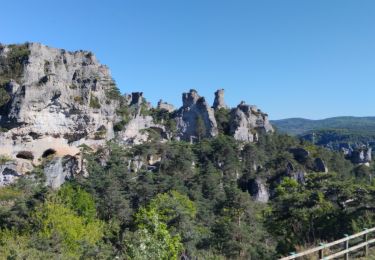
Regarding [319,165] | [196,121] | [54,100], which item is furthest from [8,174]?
[319,165]

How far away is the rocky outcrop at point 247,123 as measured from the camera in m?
94.2

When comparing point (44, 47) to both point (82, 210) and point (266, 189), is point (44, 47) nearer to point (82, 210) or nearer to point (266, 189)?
point (82, 210)

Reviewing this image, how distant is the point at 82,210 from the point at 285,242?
96.5ft

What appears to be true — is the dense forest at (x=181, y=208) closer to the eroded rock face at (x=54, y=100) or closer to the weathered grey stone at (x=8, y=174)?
the weathered grey stone at (x=8, y=174)

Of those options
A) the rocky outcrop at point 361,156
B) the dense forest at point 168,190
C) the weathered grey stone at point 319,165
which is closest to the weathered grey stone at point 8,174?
the dense forest at point 168,190

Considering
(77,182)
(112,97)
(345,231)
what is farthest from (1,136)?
(345,231)

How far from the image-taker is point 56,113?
61.8 meters

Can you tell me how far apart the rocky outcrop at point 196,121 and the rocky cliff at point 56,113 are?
7.69 metres

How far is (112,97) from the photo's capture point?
77.1 metres

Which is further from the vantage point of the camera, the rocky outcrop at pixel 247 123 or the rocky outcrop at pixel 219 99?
the rocky outcrop at pixel 219 99

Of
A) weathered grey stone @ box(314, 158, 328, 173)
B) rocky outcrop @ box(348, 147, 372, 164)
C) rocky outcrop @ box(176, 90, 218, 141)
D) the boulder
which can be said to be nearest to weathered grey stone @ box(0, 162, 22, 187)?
the boulder

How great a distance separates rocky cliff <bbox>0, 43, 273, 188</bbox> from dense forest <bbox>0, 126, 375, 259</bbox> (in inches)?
102

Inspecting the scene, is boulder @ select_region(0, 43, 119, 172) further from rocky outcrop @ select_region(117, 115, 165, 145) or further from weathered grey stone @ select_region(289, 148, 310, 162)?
weathered grey stone @ select_region(289, 148, 310, 162)

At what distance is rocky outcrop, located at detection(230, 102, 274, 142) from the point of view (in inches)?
3708
